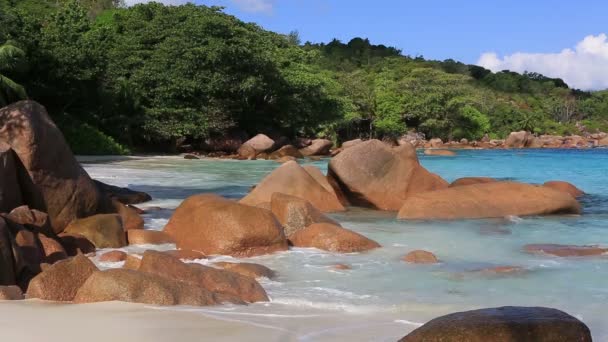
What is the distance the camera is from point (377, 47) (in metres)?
106

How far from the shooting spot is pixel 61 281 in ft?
19.4

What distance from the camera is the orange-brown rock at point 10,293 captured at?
18.6 feet

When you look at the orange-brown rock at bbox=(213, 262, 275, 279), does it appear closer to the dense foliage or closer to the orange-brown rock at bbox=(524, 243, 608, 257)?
the orange-brown rock at bbox=(524, 243, 608, 257)

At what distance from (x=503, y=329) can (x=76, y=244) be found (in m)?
5.91

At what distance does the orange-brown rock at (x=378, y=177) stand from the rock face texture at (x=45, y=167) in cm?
577

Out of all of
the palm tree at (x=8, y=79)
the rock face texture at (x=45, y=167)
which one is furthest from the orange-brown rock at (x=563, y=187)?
the palm tree at (x=8, y=79)

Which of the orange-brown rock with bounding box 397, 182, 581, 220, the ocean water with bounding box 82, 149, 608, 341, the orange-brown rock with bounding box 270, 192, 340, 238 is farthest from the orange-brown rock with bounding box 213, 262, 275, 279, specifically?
the orange-brown rock with bounding box 397, 182, 581, 220

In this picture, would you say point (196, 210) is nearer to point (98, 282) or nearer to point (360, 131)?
point (98, 282)

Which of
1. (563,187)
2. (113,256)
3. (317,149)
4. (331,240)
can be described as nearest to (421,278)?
(331,240)

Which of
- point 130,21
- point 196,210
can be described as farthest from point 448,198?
point 130,21

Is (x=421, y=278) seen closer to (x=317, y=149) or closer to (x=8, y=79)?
(x=8, y=79)

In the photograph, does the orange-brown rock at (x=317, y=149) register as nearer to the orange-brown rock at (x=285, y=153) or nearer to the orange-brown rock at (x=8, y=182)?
the orange-brown rock at (x=285, y=153)

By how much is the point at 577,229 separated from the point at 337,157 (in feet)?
16.4

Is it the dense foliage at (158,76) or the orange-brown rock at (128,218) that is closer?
the orange-brown rock at (128,218)
